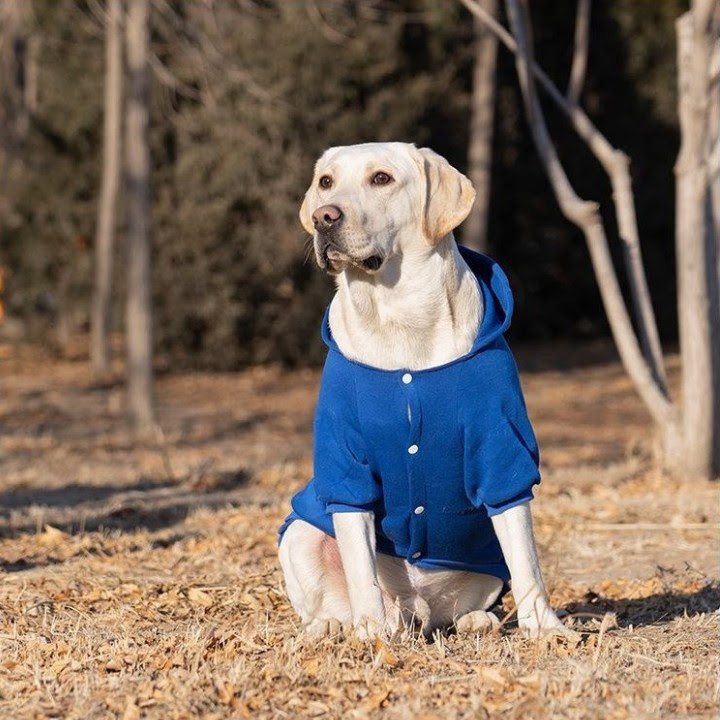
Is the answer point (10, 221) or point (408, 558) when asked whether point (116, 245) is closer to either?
point (10, 221)

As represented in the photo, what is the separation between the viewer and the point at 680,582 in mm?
6094

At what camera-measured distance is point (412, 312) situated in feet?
15.6

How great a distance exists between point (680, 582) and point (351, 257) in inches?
92.0

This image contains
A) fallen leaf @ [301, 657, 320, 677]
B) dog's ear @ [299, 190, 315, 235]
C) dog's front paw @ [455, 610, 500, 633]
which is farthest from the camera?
dog's front paw @ [455, 610, 500, 633]

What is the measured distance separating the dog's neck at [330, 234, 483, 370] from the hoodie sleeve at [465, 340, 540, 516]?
15 cm

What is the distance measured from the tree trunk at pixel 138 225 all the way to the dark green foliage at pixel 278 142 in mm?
2860

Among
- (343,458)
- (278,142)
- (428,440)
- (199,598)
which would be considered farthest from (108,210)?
(428,440)

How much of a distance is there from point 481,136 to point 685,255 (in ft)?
Result: 38.1

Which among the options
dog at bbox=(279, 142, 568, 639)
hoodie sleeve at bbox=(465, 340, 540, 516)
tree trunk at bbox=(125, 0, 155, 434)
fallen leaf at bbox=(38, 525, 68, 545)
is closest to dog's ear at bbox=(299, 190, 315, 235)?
dog at bbox=(279, 142, 568, 639)

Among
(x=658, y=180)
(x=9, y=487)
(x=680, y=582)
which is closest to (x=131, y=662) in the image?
(x=680, y=582)

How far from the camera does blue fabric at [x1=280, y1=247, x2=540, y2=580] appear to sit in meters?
4.62

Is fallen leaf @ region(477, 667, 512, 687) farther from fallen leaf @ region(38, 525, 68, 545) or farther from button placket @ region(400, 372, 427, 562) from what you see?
fallen leaf @ region(38, 525, 68, 545)

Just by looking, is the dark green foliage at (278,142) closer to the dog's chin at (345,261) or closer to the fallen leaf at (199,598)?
the fallen leaf at (199,598)

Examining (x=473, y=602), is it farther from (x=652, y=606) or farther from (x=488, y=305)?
(x=488, y=305)
